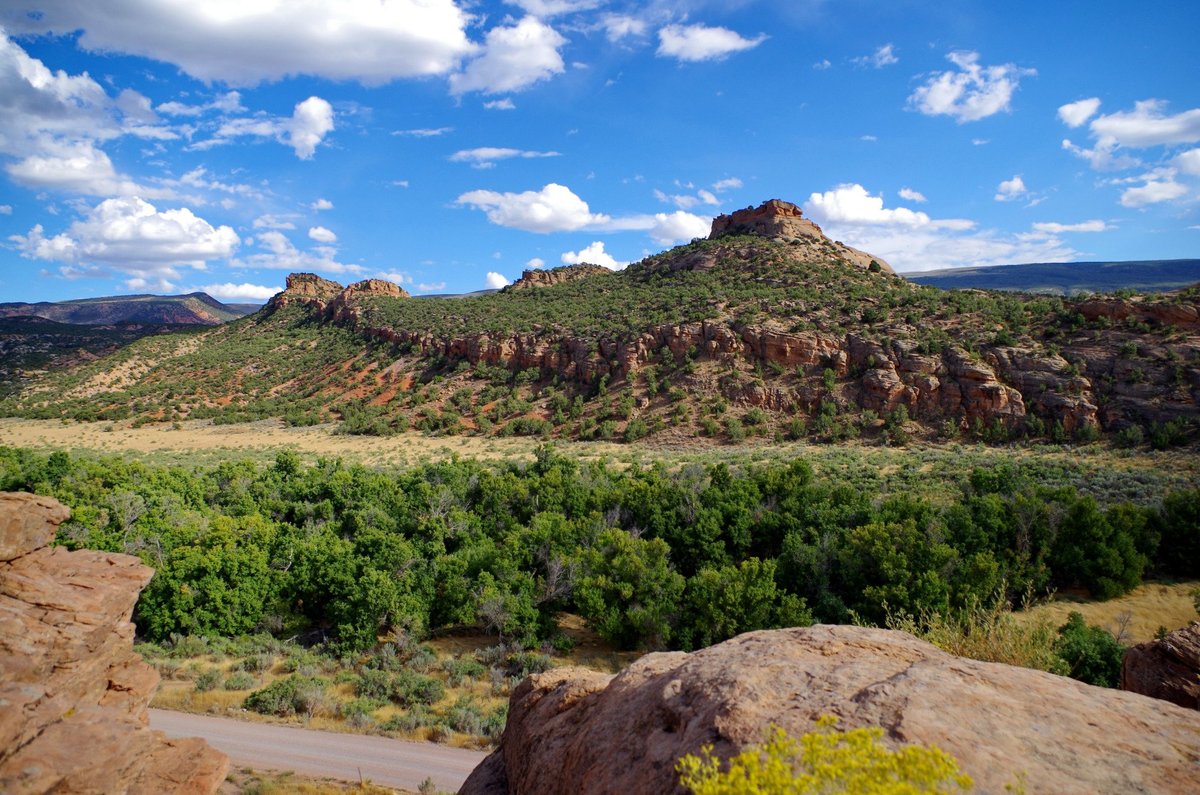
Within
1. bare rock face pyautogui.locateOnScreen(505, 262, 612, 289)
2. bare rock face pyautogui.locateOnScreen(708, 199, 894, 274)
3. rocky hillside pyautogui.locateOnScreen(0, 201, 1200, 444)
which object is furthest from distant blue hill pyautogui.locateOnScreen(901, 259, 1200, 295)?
rocky hillside pyautogui.locateOnScreen(0, 201, 1200, 444)

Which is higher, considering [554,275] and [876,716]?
[554,275]

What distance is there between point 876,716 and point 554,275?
9023cm

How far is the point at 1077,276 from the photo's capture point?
452ft

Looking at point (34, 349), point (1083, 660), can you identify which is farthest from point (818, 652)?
point (34, 349)

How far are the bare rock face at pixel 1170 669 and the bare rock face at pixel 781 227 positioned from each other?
61.7 metres

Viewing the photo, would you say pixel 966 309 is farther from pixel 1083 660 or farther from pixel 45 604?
pixel 45 604

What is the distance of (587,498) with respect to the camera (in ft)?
82.0

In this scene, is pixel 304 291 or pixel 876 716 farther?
pixel 304 291

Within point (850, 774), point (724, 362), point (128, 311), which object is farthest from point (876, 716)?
point (128, 311)

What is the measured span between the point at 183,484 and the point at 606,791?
2898 centimetres

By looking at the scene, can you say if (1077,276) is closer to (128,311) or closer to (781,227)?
(781,227)

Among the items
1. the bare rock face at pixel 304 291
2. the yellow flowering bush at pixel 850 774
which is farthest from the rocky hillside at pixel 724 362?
the yellow flowering bush at pixel 850 774

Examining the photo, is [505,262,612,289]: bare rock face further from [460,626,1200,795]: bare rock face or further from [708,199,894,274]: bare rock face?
[460,626,1200,795]: bare rock face

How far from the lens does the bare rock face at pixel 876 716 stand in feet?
11.3
